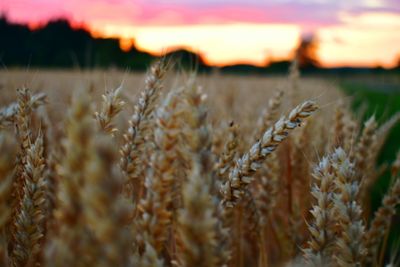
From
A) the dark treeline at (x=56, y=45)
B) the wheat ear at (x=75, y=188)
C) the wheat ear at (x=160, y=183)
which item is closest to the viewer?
the wheat ear at (x=75, y=188)

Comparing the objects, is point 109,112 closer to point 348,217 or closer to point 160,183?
point 160,183

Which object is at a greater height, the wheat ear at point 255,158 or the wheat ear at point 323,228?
the wheat ear at point 255,158

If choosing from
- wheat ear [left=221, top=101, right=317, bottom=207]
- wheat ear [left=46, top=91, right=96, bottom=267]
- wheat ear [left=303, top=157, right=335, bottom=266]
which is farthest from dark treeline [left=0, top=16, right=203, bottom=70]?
wheat ear [left=46, top=91, right=96, bottom=267]

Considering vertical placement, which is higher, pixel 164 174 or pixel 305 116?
pixel 305 116

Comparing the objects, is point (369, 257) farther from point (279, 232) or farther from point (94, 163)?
point (94, 163)

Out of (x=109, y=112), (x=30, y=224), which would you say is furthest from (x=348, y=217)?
(x=30, y=224)

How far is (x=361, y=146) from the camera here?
8.16ft

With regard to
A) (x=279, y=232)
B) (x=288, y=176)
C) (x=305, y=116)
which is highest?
(x=305, y=116)

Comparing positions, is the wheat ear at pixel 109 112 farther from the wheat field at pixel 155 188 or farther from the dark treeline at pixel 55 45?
the dark treeline at pixel 55 45

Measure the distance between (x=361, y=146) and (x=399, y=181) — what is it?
36 centimetres

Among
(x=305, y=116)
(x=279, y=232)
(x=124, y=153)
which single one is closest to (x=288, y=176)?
(x=279, y=232)

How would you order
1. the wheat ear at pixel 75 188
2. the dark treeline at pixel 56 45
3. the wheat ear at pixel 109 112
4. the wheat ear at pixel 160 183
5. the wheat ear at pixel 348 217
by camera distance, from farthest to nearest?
the dark treeline at pixel 56 45 < the wheat ear at pixel 109 112 < the wheat ear at pixel 348 217 < the wheat ear at pixel 160 183 < the wheat ear at pixel 75 188

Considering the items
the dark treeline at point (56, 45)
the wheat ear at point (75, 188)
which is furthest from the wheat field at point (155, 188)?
the dark treeline at point (56, 45)

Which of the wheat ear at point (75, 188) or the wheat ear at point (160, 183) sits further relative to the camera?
the wheat ear at point (160, 183)
